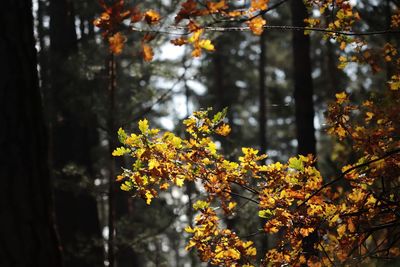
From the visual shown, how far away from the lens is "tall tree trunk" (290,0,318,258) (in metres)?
7.91

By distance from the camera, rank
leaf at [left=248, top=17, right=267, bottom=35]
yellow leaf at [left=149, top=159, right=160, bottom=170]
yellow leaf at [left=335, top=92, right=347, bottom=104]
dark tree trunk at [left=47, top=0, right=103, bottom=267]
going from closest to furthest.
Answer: leaf at [left=248, top=17, right=267, bottom=35]
yellow leaf at [left=149, top=159, right=160, bottom=170]
yellow leaf at [left=335, top=92, right=347, bottom=104]
dark tree trunk at [left=47, top=0, right=103, bottom=267]

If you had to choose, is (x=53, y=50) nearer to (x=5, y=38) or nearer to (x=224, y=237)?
(x=224, y=237)

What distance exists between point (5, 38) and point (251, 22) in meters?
1.62

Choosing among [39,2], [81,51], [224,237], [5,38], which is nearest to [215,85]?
[39,2]

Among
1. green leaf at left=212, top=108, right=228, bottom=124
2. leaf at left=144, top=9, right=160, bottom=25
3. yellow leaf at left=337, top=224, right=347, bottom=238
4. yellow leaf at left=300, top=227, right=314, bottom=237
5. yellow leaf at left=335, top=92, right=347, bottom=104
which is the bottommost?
yellow leaf at left=300, top=227, right=314, bottom=237

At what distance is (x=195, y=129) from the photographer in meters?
4.70

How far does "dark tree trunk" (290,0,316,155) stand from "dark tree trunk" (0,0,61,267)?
5438 mm

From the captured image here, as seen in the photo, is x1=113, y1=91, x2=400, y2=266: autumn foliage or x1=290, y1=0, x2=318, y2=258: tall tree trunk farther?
x1=290, y1=0, x2=318, y2=258: tall tree trunk

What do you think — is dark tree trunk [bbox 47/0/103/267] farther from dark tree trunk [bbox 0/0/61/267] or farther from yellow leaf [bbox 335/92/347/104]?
dark tree trunk [bbox 0/0/61/267]

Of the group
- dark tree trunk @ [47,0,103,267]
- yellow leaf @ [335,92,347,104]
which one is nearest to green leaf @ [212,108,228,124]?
yellow leaf @ [335,92,347,104]

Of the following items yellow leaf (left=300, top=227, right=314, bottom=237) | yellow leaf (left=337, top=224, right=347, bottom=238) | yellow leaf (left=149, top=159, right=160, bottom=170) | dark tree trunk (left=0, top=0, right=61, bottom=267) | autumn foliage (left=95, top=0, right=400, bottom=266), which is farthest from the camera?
yellow leaf (left=337, top=224, right=347, bottom=238)

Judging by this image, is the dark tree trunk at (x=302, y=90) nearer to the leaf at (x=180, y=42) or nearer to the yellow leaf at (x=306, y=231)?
the yellow leaf at (x=306, y=231)

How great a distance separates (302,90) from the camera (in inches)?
317

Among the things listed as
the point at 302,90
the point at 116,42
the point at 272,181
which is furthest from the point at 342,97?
the point at 302,90
